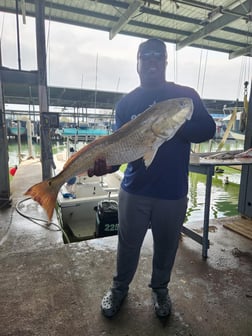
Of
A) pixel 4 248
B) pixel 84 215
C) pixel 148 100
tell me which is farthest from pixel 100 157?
pixel 84 215

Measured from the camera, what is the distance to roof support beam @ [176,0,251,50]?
14.1 feet

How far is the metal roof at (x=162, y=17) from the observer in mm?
4070

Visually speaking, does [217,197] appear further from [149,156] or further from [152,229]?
[149,156]

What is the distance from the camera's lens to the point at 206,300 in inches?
58.6

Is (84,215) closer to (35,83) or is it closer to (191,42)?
(35,83)

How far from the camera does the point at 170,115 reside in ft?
3.37

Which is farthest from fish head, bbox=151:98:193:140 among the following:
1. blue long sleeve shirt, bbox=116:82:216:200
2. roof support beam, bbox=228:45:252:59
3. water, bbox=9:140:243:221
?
roof support beam, bbox=228:45:252:59

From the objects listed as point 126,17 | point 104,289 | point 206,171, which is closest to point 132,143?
point 206,171

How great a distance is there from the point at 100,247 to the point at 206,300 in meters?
0.99

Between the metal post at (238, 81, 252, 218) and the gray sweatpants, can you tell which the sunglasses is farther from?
the metal post at (238, 81, 252, 218)

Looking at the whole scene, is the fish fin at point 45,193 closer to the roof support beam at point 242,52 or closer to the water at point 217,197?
the water at point 217,197

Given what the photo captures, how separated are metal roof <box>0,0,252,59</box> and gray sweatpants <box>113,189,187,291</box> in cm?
378

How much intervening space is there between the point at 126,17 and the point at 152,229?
4366 mm

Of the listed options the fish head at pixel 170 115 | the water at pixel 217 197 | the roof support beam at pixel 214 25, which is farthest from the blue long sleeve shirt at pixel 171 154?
the roof support beam at pixel 214 25
